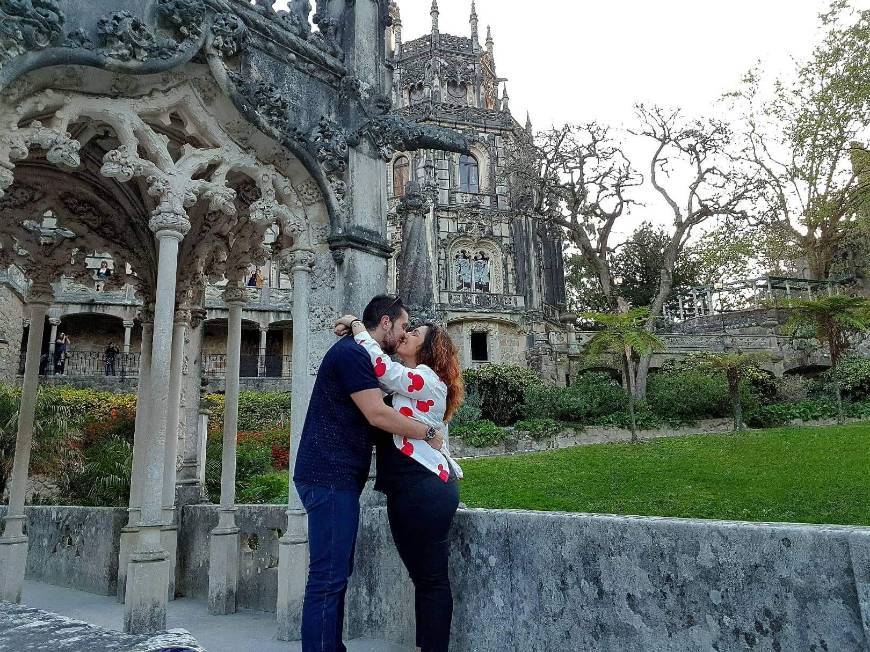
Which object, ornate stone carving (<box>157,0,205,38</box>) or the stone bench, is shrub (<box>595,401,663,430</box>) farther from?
the stone bench

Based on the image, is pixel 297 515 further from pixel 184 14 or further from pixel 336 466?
pixel 184 14

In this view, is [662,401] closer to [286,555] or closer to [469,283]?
[469,283]

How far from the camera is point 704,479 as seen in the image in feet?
38.8

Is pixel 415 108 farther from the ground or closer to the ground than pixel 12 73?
farther from the ground

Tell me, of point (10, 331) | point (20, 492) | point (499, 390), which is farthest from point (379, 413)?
point (10, 331)

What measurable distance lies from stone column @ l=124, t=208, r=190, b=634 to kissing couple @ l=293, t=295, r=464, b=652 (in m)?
1.68

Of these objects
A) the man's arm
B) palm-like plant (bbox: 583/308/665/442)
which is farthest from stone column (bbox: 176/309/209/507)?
palm-like plant (bbox: 583/308/665/442)

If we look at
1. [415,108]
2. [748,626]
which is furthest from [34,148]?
[415,108]

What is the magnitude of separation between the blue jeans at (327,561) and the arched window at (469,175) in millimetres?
37312

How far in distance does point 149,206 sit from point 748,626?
19.9 feet

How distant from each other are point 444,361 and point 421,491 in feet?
2.32

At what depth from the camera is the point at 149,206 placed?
631 cm

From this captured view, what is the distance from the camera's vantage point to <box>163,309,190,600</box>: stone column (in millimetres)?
6238

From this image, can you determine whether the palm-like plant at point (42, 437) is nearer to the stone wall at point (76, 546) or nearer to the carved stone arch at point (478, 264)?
the stone wall at point (76, 546)
